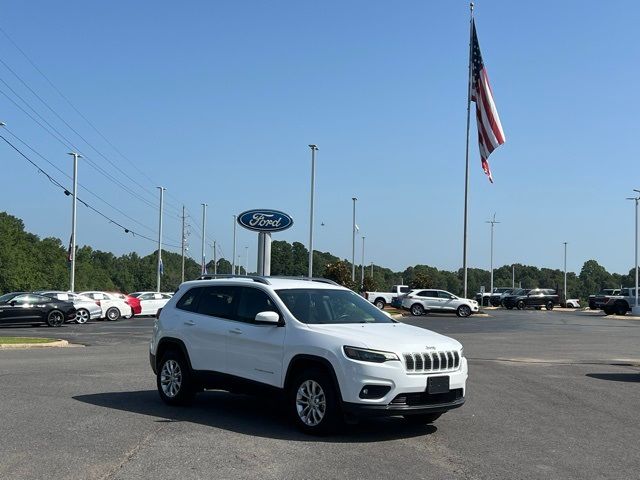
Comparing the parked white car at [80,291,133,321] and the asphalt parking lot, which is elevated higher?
the parked white car at [80,291,133,321]

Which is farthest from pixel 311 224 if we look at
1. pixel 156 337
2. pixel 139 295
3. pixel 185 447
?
pixel 185 447

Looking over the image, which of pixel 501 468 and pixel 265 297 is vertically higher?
pixel 265 297

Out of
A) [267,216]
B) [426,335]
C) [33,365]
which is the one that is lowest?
[33,365]

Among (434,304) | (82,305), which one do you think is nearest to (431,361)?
(82,305)

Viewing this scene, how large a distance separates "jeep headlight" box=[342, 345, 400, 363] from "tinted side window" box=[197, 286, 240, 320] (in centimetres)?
233

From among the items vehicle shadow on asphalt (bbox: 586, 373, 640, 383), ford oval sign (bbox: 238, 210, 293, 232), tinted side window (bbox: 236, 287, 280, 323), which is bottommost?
vehicle shadow on asphalt (bbox: 586, 373, 640, 383)

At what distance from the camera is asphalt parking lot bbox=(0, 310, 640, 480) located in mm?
7270

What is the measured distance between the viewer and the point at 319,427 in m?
8.62

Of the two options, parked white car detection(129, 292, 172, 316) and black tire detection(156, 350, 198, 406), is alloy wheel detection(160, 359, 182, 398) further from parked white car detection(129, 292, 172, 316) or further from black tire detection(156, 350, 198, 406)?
parked white car detection(129, 292, 172, 316)

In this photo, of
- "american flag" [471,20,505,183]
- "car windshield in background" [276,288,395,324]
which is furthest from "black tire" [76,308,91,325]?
"car windshield in background" [276,288,395,324]

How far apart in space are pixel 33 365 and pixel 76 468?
965cm

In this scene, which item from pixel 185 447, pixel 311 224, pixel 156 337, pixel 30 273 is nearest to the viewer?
pixel 185 447

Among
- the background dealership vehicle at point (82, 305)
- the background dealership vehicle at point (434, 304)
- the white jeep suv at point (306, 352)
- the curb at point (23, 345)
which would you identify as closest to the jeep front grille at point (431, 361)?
the white jeep suv at point (306, 352)

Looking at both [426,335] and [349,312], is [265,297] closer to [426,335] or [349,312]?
[349,312]
